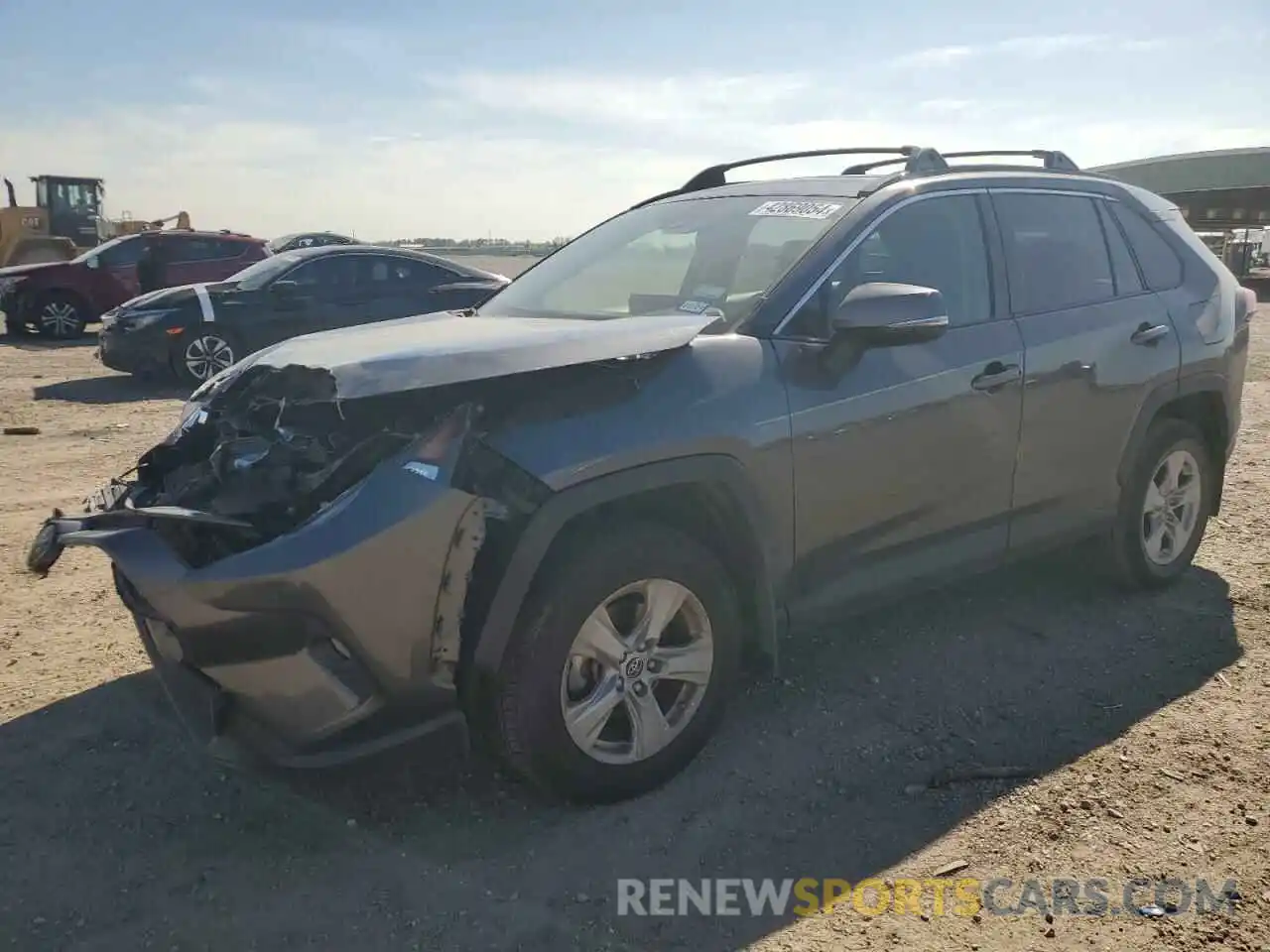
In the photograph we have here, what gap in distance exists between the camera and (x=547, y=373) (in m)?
2.92

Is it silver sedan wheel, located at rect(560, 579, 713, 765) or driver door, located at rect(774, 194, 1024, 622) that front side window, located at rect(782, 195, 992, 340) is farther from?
silver sedan wheel, located at rect(560, 579, 713, 765)

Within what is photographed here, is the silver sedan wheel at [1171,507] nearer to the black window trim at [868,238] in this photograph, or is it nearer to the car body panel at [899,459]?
the car body panel at [899,459]

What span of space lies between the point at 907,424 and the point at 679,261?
107 centimetres

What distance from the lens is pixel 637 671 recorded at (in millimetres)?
3070

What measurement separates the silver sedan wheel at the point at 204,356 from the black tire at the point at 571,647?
892 centimetres

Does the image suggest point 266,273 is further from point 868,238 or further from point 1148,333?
point 1148,333

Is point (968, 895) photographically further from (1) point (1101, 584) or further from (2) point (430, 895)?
(1) point (1101, 584)

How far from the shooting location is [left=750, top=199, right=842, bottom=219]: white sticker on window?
3732 mm

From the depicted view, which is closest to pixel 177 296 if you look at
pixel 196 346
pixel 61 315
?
pixel 196 346

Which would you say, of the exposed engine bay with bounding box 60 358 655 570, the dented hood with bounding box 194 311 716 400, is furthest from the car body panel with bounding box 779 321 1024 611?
the exposed engine bay with bounding box 60 358 655 570

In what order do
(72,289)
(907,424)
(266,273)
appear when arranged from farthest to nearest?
(72,289) → (266,273) → (907,424)

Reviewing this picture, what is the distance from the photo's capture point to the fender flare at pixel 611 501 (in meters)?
2.78

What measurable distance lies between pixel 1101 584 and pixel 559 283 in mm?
2882

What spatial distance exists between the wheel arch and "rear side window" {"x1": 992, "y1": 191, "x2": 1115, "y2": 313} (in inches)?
20.7
